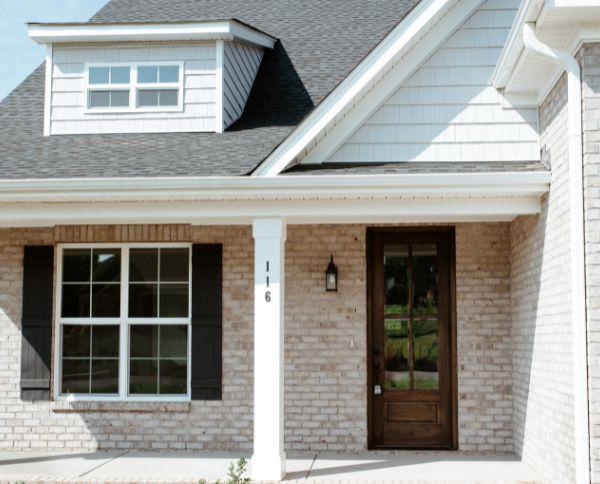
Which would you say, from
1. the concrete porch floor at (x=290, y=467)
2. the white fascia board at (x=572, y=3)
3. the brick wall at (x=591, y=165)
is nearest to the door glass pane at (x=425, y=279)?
the concrete porch floor at (x=290, y=467)

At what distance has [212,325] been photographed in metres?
9.67

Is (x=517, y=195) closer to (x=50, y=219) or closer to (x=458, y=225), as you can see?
(x=458, y=225)

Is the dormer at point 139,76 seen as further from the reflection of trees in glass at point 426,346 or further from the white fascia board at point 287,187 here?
the reflection of trees in glass at point 426,346

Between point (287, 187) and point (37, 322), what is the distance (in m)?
3.85

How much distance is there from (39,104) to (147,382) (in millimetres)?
4043

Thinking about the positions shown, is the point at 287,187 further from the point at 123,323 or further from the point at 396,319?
the point at 123,323

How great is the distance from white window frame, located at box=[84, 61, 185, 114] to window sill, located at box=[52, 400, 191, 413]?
3460 millimetres

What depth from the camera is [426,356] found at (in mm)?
9672

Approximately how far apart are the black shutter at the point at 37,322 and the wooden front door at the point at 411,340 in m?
3.78

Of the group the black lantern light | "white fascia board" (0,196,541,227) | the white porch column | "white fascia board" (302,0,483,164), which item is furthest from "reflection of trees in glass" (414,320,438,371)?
"white fascia board" (302,0,483,164)

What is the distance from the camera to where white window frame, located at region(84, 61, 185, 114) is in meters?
10.1

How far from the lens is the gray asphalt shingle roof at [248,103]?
8.63 metres

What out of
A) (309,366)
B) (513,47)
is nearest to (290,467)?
(309,366)

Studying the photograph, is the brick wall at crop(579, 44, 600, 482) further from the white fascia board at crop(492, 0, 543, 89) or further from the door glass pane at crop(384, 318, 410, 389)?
the door glass pane at crop(384, 318, 410, 389)
